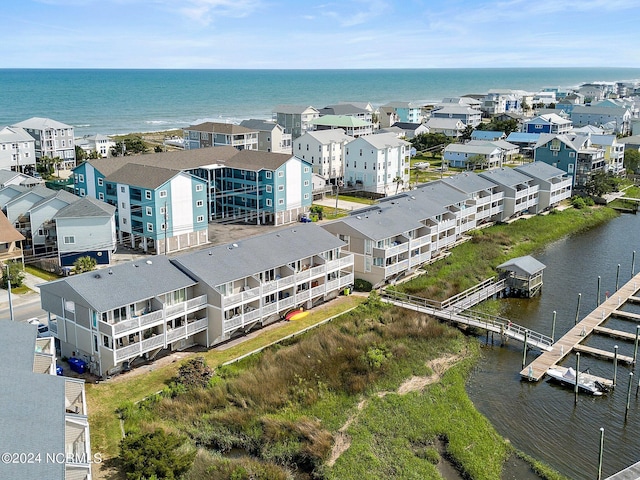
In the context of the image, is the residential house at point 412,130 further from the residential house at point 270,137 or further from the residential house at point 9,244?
the residential house at point 9,244

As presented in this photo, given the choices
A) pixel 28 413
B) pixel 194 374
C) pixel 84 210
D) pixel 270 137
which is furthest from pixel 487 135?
pixel 28 413

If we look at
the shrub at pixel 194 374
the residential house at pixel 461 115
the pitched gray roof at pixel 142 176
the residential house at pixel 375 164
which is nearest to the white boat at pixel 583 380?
the shrub at pixel 194 374

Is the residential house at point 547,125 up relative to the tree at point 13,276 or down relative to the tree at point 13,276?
up

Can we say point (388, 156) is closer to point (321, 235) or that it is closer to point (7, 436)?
point (321, 235)

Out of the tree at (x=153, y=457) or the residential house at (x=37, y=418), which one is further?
the tree at (x=153, y=457)

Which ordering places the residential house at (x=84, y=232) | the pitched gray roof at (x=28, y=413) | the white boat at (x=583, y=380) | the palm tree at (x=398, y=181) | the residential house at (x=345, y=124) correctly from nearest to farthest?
the pitched gray roof at (x=28, y=413) → the white boat at (x=583, y=380) → the residential house at (x=84, y=232) → the palm tree at (x=398, y=181) → the residential house at (x=345, y=124)

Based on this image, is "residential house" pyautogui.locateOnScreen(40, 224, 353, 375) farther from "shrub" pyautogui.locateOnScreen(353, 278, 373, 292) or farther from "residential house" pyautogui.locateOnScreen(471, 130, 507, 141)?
"residential house" pyautogui.locateOnScreen(471, 130, 507, 141)

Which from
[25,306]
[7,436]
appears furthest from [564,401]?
[25,306]

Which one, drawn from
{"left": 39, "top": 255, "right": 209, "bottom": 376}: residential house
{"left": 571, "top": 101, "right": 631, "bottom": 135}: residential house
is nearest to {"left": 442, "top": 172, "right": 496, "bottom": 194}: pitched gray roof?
{"left": 39, "top": 255, "right": 209, "bottom": 376}: residential house
